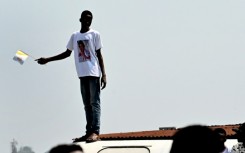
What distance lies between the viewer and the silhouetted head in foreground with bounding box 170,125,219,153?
4082mm

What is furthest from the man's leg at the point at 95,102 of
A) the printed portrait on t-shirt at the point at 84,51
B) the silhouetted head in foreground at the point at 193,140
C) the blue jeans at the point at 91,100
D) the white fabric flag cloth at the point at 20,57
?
the silhouetted head in foreground at the point at 193,140

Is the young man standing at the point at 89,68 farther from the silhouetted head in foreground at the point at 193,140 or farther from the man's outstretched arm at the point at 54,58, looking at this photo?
the silhouetted head in foreground at the point at 193,140

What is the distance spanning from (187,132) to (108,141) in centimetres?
486

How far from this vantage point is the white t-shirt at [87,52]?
955 cm

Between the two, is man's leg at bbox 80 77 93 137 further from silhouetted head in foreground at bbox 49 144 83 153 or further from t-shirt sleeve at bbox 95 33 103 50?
silhouetted head in foreground at bbox 49 144 83 153

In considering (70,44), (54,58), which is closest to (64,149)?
(70,44)

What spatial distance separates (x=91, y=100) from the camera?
9477mm

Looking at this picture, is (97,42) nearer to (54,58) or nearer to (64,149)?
(54,58)

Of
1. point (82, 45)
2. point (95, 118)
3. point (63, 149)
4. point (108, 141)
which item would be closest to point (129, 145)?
point (108, 141)

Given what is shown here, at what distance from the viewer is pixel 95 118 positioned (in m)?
9.48

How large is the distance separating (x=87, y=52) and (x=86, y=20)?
1.36 feet

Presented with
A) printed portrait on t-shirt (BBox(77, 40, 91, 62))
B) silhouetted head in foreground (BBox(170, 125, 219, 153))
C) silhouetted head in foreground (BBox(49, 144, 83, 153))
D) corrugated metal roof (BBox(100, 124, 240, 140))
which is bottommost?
corrugated metal roof (BBox(100, 124, 240, 140))

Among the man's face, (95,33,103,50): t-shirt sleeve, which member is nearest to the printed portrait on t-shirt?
(95,33,103,50): t-shirt sleeve

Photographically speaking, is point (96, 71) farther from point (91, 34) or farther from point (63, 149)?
point (63, 149)
